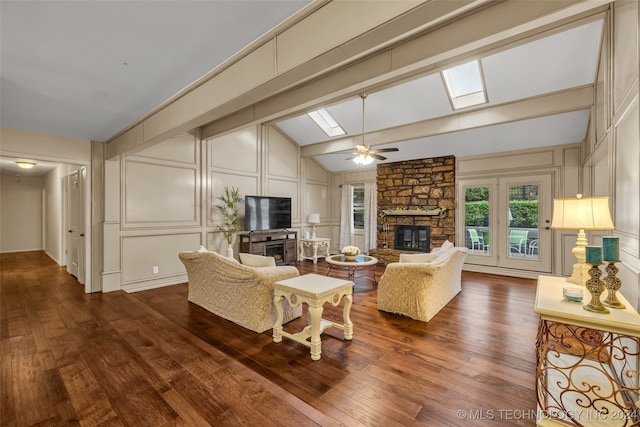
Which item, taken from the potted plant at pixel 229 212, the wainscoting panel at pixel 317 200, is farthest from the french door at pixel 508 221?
the potted plant at pixel 229 212

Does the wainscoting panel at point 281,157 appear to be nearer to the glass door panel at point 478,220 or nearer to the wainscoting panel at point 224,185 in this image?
A: the wainscoting panel at point 224,185

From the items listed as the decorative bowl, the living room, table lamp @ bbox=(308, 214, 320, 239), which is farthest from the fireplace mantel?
the decorative bowl

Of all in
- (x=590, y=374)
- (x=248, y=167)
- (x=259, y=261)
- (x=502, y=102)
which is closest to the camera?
(x=590, y=374)

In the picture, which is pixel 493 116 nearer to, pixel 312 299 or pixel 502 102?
pixel 502 102

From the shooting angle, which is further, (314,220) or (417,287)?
(314,220)

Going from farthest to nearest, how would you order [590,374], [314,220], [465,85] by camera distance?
[314,220] < [465,85] < [590,374]

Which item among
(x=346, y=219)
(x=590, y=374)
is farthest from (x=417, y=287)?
(x=346, y=219)

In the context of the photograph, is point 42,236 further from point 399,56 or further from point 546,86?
point 546,86

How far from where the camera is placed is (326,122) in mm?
6555

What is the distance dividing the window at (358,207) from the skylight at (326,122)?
7.04ft

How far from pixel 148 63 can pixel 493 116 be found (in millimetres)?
4733

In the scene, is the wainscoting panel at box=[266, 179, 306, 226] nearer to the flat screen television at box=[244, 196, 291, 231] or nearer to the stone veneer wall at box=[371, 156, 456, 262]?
the flat screen television at box=[244, 196, 291, 231]

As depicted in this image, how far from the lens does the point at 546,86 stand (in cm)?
401

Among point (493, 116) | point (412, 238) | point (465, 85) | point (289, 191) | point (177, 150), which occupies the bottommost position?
point (412, 238)
